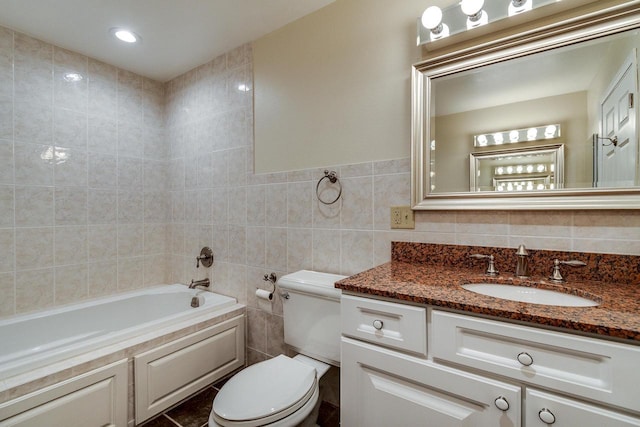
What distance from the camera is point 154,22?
5.85ft

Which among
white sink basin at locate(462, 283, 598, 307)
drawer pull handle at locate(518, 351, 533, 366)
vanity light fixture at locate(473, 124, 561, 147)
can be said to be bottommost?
drawer pull handle at locate(518, 351, 533, 366)

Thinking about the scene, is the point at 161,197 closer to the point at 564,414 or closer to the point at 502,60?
the point at 502,60

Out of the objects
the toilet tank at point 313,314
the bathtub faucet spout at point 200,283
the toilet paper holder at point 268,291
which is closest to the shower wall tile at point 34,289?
the bathtub faucet spout at point 200,283

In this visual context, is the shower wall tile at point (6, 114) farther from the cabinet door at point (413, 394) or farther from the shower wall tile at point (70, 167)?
the cabinet door at point (413, 394)

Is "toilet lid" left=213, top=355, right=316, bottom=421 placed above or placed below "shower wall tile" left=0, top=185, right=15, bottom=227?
below

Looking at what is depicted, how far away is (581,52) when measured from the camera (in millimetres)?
1079

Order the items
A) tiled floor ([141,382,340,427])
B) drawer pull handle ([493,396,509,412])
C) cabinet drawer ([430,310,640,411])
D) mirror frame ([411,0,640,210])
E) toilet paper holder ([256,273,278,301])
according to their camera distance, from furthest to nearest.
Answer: toilet paper holder ([256,273,278,301]), tiled floor ([141,382,340,427]), mirror frame ([411,0,640,210]), drawer pull handle ([493,396,509,412]), cabinet drawer ([430,310,640,411])

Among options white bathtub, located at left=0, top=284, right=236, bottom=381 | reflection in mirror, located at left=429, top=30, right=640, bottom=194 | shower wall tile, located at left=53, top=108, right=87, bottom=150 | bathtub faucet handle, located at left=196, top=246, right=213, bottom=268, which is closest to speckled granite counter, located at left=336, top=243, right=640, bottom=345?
reflection in mirror, located at left=429, top=30, right=640, bottom=194

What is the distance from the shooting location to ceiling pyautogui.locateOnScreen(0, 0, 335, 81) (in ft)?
5.34

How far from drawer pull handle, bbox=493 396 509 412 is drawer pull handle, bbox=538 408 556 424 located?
7 cm

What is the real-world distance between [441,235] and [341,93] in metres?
0.95

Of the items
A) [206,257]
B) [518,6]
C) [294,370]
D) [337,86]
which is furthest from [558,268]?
[206,257]

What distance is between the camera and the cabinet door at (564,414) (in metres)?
0.65

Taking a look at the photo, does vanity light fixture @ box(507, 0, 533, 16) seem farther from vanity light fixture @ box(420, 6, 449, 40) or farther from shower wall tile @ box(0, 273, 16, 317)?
shower wall tile @ box(0, 273, 16, 317)
